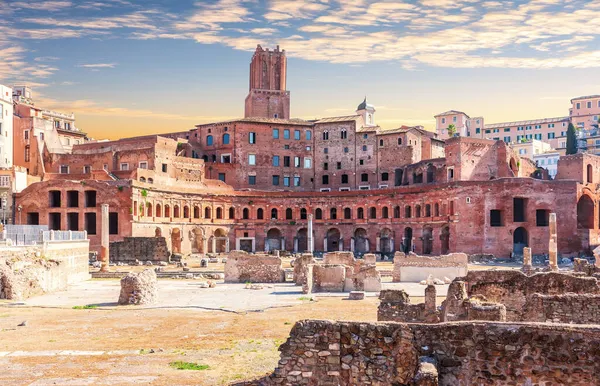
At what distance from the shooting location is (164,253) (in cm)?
5334

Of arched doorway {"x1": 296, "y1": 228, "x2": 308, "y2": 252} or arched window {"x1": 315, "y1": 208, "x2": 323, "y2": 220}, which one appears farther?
arched doorway {"x1": 296, "y1": 228, "x2": 308, "y2": 252}

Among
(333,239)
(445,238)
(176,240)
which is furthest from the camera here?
(333,239)

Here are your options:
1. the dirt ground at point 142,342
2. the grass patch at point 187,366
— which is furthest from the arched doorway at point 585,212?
the grass patch at point 187,366

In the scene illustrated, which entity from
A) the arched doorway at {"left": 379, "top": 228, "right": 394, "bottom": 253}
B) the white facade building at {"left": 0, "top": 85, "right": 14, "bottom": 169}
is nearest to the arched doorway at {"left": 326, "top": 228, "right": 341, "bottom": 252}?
the arched doorway at {"left": 379, "top": 228, "right": 394, "bottom": 253}

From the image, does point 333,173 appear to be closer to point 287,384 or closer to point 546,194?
point 546,194

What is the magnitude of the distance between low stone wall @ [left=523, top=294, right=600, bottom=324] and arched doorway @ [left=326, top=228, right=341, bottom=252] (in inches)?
2431

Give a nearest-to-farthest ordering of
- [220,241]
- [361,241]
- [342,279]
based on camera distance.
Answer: [342,279] → [220,241] → [361,241]

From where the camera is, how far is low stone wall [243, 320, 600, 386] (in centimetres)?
799

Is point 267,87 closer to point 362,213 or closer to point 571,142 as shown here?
point 362,213

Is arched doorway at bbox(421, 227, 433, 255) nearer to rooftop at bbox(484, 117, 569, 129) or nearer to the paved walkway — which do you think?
the paved walkway

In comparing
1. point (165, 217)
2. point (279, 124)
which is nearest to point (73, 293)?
point (165, 217)

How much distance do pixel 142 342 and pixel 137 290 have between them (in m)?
8.94

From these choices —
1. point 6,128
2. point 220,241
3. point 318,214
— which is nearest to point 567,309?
point 220,241

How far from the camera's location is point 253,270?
3694 cm
